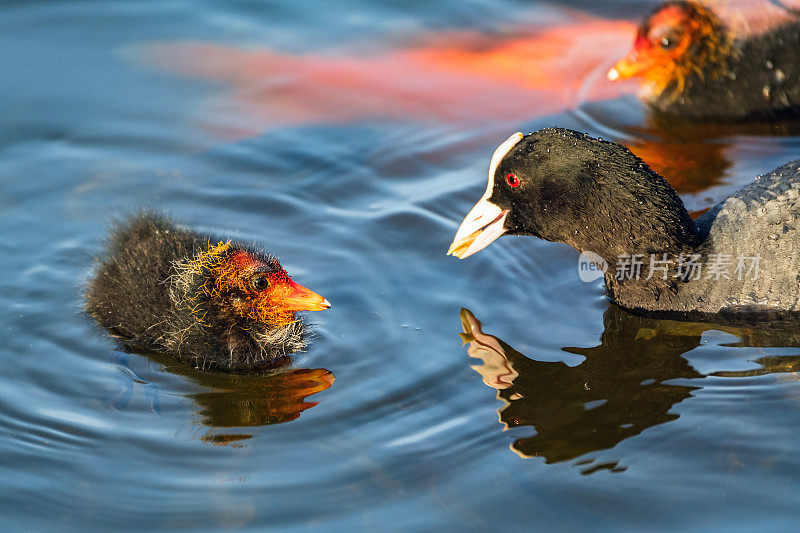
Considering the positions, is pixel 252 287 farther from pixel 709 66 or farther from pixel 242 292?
pixel 709 66

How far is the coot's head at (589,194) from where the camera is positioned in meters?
4.37

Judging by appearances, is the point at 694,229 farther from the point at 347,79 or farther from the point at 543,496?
the point at 347,79

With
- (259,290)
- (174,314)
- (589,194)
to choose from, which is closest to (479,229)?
(589,194)

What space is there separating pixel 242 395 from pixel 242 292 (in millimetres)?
434

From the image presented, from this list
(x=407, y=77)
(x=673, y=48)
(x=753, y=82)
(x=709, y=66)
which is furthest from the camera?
(x=407, y=77)

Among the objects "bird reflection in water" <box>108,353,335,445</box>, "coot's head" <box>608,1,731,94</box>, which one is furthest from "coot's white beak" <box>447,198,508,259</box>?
"coot's head" <box>608,1,731,94</box>

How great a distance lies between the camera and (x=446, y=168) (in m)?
5.82

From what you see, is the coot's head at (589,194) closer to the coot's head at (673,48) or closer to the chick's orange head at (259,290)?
the chick's orange head at (259,290)

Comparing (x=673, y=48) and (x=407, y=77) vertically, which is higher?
(x=407, y=77)

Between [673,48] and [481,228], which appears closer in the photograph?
[481,228]

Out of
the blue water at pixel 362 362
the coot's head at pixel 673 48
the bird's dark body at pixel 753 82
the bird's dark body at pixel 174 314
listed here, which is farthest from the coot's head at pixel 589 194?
the coot's head at pixel 673 48

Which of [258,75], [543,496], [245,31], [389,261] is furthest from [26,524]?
[245,31]

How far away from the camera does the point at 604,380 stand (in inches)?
163

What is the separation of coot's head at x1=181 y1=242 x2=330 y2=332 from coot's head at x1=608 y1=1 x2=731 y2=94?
10.7 ft
